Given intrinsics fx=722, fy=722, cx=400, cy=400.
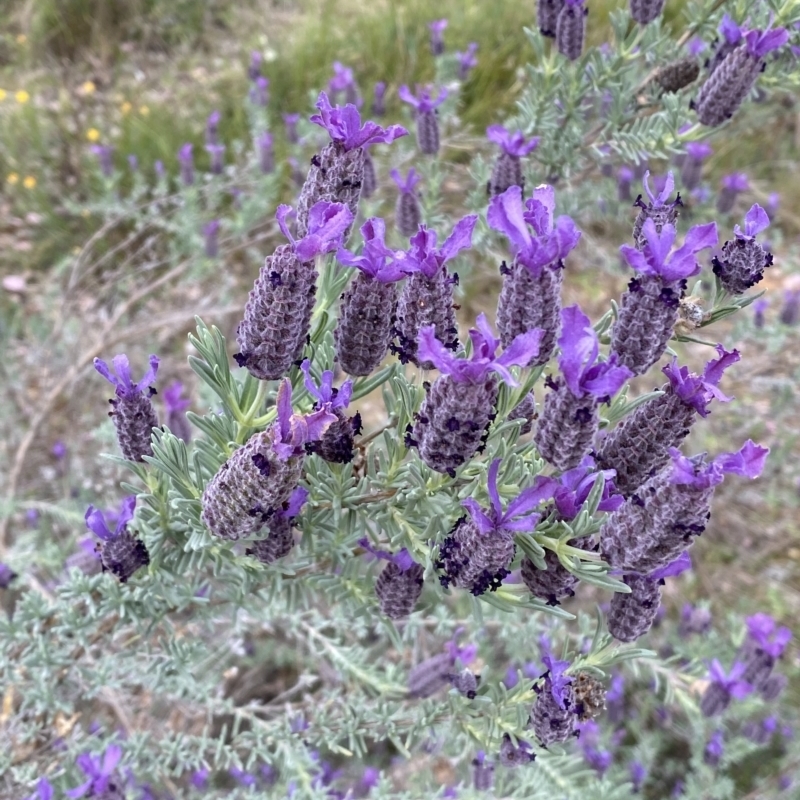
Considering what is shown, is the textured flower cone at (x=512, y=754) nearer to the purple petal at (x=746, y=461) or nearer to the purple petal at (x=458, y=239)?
the purple petal at (x=746, y=461)

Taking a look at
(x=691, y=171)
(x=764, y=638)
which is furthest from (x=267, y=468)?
(x=691, y=171)

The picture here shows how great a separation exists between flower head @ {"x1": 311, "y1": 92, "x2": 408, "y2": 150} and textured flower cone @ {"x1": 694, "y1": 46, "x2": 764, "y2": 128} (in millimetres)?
831

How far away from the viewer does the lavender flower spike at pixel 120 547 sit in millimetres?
1093

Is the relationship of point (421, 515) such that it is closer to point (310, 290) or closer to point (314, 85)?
point (310, 290)

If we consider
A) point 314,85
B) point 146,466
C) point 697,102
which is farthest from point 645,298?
point 314,85

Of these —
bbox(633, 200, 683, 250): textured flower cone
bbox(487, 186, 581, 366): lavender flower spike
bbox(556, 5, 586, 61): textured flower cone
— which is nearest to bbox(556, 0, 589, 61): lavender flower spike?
bbox(556, 5, 586, 61): textured flower cone

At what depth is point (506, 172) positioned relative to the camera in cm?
161

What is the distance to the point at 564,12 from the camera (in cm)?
158

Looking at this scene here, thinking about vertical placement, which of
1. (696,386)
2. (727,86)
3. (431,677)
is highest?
(727,86)

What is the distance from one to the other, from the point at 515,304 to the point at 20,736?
1342 millimetres

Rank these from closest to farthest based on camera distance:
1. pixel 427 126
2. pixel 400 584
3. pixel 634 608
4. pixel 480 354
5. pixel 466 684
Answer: pixel 480 354
pixel 634 608
pixel 400 584
pixel 466 684
pixel 427 126

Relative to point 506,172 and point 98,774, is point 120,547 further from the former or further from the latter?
point 506,172

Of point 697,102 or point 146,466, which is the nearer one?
point 146,466

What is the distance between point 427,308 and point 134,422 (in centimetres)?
47
